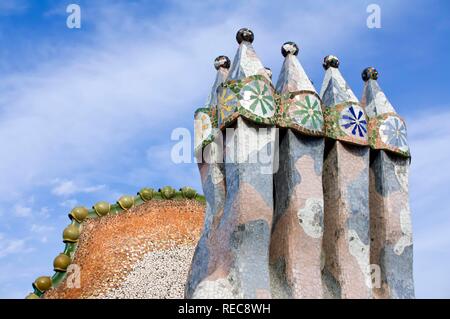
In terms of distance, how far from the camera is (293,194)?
285 inches

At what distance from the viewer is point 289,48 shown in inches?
320

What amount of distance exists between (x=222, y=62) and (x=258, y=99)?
120cm

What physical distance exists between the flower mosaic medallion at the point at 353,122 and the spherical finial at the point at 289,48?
917 millimetres

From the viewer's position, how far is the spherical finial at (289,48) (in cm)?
812

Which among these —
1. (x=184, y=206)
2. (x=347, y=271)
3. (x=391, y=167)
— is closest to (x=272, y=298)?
(x=347, y=271)

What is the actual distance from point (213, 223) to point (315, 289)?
1271 mm

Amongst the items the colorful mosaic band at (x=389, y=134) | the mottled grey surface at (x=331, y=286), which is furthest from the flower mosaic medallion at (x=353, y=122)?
the mottled grey surface at (x=331, y=286)

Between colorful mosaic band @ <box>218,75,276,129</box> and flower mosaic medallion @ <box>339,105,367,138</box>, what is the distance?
937 millimetres

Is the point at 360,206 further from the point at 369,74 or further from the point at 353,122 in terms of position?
the point at 369,74

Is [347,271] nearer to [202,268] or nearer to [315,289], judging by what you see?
[315,289]

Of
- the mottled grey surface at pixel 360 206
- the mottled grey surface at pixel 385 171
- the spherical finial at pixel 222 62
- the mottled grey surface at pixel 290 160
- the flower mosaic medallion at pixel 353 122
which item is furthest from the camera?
the spherical finial at pixel 222 62

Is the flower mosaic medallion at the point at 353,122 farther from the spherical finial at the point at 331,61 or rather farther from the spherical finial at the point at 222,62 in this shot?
the spherical finial at the point at 222,62

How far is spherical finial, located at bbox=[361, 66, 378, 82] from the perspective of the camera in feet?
28.4

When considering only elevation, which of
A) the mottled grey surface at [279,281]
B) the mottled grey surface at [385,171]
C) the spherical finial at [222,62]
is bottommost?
the mottled grey surface at [279,281]
